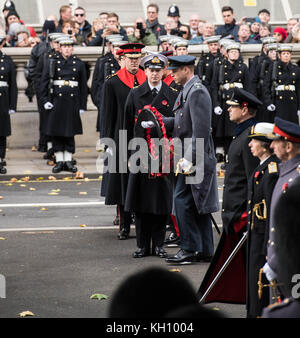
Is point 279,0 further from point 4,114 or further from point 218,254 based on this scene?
point 218,254

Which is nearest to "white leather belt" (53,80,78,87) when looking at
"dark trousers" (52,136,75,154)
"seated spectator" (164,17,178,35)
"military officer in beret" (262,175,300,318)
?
"dark trousers" (52,136,75,154)

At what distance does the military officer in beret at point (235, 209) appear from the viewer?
752 centimetres

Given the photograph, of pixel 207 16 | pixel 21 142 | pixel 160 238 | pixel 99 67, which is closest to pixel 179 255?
pixel 160 238

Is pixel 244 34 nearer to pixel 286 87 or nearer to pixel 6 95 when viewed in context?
pixel 286 87

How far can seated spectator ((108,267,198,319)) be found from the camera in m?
3.36

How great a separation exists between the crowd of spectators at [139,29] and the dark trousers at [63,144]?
2.30 meters

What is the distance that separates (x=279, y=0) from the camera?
91.7 ft

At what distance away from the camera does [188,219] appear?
965 centimetres

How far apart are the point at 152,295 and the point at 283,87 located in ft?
51.5

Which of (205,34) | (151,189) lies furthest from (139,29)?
(151,189)

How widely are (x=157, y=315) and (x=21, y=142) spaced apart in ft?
52.4

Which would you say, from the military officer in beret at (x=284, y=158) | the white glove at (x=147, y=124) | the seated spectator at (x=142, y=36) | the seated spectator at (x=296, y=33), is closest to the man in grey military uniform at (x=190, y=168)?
the white glove at (x=147, y=124)

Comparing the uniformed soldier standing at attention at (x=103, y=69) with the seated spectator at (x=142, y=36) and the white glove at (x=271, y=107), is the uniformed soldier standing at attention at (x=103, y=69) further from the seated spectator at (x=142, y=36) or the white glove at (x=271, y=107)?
the white glove at (x=271, y=107)

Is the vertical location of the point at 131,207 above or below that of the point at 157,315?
below
